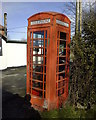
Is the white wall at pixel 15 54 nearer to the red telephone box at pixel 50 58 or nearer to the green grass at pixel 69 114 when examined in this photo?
the red telephone box at pixel 50 58

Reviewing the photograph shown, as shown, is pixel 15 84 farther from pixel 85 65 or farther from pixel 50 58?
pixel 85 65

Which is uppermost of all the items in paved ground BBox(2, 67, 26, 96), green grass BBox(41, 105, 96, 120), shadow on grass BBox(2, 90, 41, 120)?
green grass BBox(41, 105, 96, 120)

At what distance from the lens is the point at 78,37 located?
3.98m

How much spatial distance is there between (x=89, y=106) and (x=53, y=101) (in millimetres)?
1224

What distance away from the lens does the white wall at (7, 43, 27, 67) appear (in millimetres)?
14055

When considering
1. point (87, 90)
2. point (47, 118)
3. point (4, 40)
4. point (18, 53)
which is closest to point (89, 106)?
point (87, 90)

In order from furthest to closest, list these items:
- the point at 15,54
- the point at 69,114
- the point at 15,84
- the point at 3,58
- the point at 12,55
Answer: the point at 15,54 < the point at 12,55 < the point at 3,58 < the point at 15,84 < the point at 69,114

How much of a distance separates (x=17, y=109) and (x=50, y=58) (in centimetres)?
212

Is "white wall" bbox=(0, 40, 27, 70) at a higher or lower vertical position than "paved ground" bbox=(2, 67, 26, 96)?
higher

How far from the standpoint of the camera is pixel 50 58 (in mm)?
3779

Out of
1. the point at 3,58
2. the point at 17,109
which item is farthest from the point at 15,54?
the point at 17,109

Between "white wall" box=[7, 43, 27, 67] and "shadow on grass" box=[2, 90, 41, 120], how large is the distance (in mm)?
9448

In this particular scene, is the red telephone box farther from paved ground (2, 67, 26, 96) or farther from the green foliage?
paved ground (2, 67, 26, 96)

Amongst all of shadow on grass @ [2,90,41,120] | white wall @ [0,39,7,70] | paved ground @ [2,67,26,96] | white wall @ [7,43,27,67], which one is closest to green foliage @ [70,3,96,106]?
shadow on grass @ [2,90,41,120]
